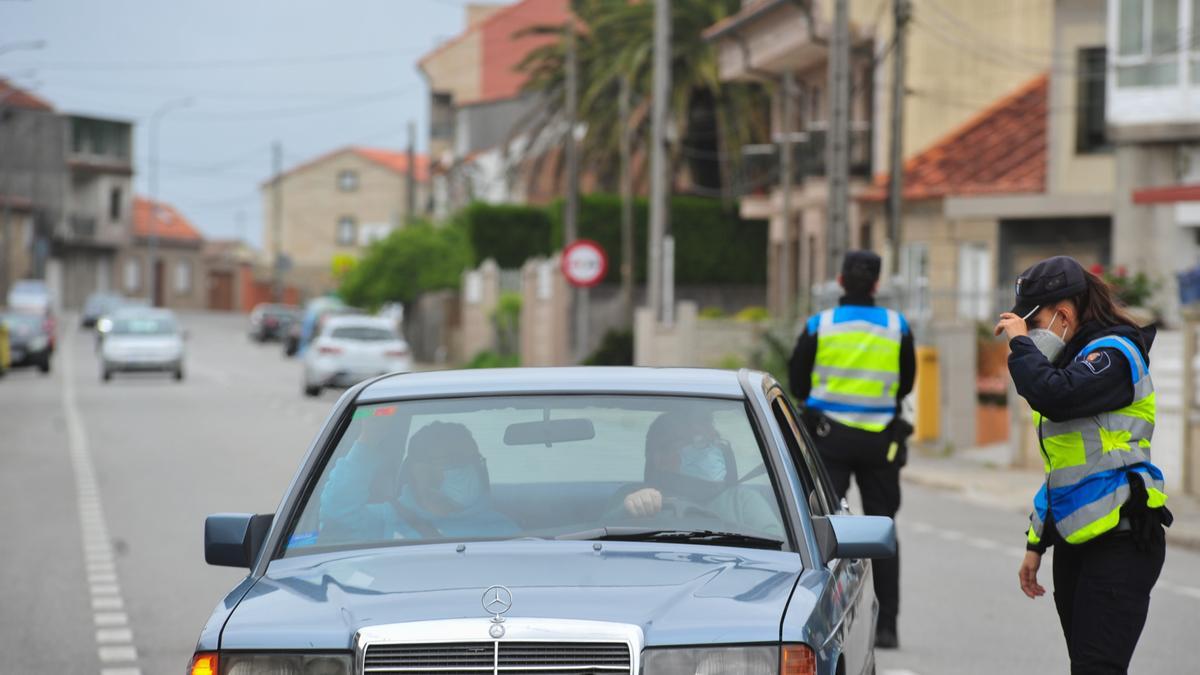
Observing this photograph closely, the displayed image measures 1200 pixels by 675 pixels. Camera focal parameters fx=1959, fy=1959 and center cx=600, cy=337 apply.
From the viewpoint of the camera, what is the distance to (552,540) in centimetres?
541

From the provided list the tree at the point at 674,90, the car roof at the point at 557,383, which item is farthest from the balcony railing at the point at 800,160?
Result: the car roof at the point at 557,383

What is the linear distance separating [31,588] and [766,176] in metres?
36.0

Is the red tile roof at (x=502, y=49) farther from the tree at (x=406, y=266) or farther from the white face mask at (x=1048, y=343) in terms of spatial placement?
the white face mask at (x=1048, y=343)

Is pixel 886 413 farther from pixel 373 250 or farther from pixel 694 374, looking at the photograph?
pixel 373 250

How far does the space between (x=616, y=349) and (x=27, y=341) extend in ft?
53.9

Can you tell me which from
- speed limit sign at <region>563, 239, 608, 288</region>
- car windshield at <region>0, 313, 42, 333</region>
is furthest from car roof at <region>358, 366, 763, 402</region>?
car windshield at <region>0, 313, 42, 333</region>

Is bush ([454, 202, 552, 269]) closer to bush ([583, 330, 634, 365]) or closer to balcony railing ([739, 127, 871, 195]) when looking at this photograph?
balcony railing ([739, 127, 871, 195])

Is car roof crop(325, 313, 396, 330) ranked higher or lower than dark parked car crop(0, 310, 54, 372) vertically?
higher

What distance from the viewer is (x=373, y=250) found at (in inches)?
2584

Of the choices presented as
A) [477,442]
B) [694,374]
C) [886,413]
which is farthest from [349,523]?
[886,413]

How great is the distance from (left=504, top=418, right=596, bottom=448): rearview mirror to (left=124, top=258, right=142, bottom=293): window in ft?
373

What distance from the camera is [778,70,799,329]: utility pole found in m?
41.7

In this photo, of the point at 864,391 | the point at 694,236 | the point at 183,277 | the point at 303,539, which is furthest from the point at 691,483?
the point at 183,277

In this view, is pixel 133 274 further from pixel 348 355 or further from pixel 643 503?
pixel 643 503
